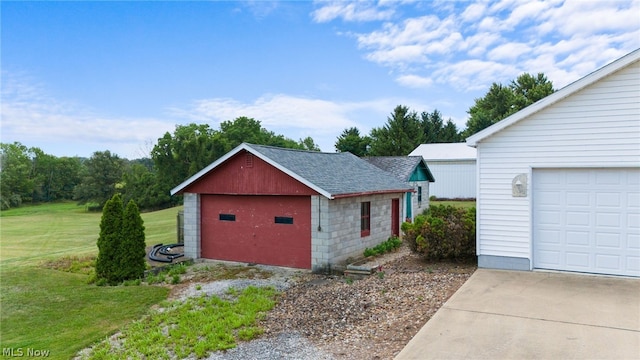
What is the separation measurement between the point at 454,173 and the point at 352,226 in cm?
2001

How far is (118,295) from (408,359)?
25.0ft

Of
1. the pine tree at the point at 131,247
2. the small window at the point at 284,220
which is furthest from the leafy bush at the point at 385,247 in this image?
the pine tree at the point at 131,247

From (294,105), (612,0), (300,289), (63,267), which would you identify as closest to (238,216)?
(300,289)

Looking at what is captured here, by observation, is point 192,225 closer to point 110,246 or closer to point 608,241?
point 110,246

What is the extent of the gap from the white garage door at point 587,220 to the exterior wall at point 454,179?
21493mm

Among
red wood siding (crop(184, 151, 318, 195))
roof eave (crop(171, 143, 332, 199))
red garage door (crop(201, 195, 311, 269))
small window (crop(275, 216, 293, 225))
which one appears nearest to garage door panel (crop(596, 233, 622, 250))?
roof eave (crop(171, 143, 332, 199))

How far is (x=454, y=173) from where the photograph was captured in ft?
101

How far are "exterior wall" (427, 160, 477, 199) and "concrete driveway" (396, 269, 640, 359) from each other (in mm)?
22251

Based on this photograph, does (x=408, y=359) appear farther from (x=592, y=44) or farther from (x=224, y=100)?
(x=224, y=100)

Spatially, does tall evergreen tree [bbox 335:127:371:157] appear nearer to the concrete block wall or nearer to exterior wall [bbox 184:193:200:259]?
exterior wall [bbox 184:193:200:259]

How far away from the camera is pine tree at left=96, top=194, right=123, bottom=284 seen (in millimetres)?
11333

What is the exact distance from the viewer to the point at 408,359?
5.20 meters

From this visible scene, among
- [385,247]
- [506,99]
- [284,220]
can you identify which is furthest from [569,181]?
[506,99]

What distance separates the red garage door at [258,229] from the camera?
12.4 m
